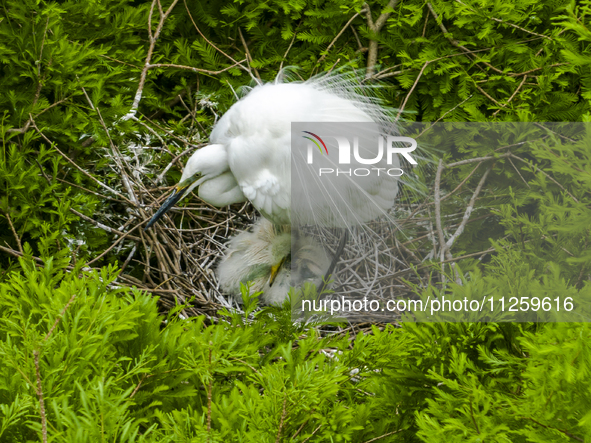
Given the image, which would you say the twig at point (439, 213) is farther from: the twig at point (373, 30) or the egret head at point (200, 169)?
the egret head at point (200, 169)

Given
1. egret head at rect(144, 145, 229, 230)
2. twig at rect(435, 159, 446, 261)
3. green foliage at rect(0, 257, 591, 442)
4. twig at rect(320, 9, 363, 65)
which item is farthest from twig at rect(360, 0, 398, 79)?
green foliage at rect(0, 257, 591, 442)

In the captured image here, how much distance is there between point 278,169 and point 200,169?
30cm

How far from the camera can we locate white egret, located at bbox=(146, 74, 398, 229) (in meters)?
1.47

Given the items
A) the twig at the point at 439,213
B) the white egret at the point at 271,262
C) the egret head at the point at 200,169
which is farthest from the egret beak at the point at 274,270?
the twig at the point at 439,213

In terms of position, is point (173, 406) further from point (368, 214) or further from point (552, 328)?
point (368, 214)

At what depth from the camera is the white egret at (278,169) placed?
147cm

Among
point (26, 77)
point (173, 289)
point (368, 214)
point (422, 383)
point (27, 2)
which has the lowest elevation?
point (173, 289)

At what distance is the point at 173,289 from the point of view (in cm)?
174

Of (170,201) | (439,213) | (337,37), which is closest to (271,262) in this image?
(170,201)

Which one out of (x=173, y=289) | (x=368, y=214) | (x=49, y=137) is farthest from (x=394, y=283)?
(x=49, y=137)

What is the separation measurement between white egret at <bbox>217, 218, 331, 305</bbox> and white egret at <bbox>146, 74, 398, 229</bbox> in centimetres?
19

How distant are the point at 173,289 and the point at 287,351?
1048 millimetres

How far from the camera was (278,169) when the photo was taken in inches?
58.7

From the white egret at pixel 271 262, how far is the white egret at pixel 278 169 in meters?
0.19
